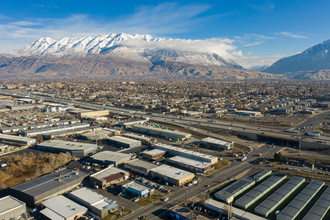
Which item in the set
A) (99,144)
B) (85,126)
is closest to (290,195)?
(99,144)

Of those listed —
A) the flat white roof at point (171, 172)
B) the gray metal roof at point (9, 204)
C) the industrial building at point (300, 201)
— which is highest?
the flat white roof at point (171, 172)

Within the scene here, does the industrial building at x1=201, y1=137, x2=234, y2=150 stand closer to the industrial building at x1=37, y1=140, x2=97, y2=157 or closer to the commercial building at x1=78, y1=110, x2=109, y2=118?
the industrial building at x1=37, y1=140, x2=97, y2=157

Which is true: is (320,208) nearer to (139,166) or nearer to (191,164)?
(191,164)

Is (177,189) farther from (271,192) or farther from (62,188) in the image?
(62,188)

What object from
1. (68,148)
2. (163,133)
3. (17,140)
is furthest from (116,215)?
(17,140)

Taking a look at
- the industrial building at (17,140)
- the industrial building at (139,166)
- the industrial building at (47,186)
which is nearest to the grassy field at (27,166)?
the industrial building at (47,186)

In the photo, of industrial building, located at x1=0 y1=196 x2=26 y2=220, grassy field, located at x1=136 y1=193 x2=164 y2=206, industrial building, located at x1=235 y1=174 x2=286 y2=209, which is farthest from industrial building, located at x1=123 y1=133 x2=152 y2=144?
industrial building, located at x1=0 y1=196 x2=26 y2=220

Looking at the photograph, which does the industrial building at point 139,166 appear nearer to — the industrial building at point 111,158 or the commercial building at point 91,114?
the industrial building at point 111,158
